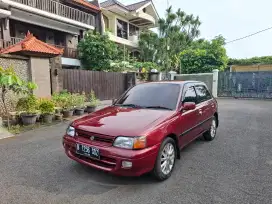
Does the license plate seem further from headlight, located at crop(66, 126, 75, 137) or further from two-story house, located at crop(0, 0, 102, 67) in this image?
two-story house, located at crop(0, 0, 102, 67)

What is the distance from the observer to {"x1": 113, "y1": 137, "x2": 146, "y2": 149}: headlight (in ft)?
8.75

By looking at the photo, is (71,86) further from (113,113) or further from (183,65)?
(183,65)

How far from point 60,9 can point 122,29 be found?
9225mm

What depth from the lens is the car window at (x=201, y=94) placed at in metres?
4.58

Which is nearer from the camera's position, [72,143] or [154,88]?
[72,143]

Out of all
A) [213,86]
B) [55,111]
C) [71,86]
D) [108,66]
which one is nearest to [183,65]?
[213,86]

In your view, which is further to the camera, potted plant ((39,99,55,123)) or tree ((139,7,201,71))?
tree ((139,7,201,71))

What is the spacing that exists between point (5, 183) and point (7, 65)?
5384 mm

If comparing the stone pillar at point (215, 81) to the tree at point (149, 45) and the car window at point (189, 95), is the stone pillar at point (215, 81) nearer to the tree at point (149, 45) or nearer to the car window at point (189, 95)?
the tree at point (149, 45)

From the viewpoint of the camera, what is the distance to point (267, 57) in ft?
61.2

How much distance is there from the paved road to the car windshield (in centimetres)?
113

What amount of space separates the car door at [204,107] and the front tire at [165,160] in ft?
4.28

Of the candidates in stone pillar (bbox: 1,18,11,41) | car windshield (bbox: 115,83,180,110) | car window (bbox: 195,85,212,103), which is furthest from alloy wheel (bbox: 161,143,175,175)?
stone pillar (bbox: 1,18,11,41)

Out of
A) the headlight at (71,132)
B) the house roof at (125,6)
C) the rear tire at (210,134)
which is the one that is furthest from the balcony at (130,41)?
the headlight at (71,132)
